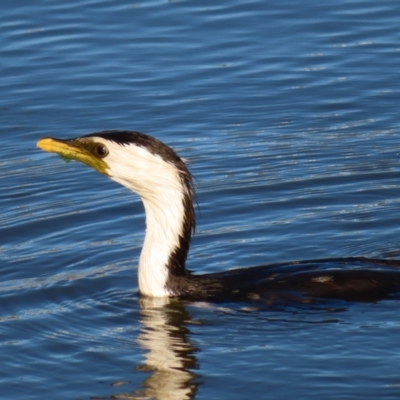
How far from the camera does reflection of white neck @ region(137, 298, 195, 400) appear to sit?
1033cm

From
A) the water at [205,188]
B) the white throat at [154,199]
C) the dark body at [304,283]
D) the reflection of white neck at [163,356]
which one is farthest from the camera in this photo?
the white throat at [154,199]

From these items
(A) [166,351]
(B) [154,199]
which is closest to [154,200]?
(B) [154,199]

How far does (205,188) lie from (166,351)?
378 centimetres

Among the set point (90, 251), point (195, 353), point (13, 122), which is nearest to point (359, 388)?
point (195, 353)

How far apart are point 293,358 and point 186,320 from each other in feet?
4.34

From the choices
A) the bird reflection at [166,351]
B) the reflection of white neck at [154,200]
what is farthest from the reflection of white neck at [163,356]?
the reflection of white neck at [154,200]

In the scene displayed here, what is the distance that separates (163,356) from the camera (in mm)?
10961

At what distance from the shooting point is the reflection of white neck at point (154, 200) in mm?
11602

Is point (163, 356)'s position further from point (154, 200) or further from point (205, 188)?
point (205, 188)

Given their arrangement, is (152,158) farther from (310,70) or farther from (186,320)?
(310,70)

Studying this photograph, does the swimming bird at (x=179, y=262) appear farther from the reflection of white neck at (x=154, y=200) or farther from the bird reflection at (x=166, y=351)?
the bird reflection at (x=166, y=351)

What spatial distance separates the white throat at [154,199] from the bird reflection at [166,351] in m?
0.25

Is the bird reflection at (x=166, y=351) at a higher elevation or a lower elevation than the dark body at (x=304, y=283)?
lower

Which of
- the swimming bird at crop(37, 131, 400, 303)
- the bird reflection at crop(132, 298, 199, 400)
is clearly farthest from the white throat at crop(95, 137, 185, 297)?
the bird reflection at crop(132, 298, 199, 400)
